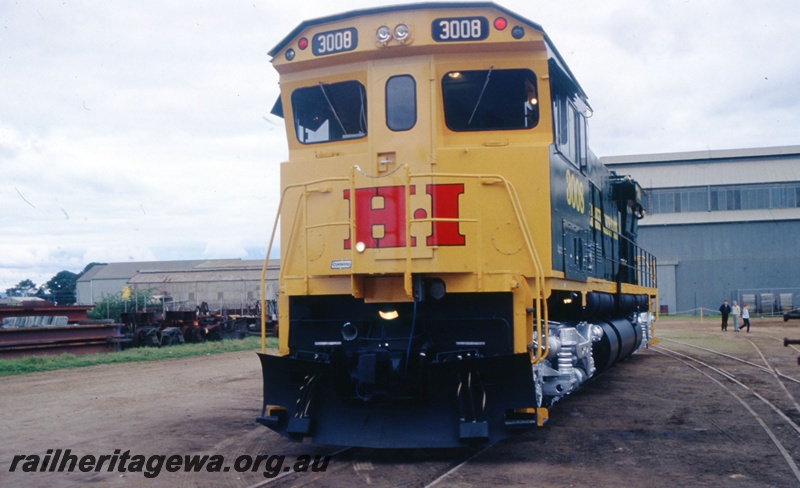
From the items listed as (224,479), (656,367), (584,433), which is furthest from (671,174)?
(224,479)

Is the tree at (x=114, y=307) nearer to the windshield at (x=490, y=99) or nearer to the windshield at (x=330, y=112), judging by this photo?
the windshield at (x=330, y=112)

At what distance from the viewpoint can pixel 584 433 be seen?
8836mm

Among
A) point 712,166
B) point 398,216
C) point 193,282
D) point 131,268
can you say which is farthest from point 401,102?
point 131,268

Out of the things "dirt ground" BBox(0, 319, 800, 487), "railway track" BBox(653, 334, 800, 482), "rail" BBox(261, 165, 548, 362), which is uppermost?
"rail" BBox(261, 165, 548, 362)

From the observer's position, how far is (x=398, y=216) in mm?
7184

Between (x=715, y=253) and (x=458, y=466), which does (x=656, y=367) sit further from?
(x=715, y=253)

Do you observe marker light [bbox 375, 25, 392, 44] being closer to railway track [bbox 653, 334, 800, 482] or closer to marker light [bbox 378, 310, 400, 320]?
marker light [bbox 378, 310, 400, 320]

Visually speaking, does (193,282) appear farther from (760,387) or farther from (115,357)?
(760,387)

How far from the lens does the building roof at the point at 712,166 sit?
5300 cm

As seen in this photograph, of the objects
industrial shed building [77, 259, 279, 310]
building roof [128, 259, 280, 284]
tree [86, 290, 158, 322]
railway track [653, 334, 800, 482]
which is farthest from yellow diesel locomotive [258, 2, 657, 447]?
building roof [128, 259, 280, 284]

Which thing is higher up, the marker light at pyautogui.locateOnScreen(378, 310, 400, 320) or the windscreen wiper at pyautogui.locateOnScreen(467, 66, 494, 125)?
the windscreen wiper at pyautogui.locateOnScreen(467, 66, 494, 125)

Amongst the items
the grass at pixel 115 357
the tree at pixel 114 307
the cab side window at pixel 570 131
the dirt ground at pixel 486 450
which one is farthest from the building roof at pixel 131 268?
the cab side window at pixel 570 131

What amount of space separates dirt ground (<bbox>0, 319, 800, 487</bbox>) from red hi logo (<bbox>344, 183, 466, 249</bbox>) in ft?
7.22

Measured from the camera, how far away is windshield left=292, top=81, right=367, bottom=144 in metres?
7.95
